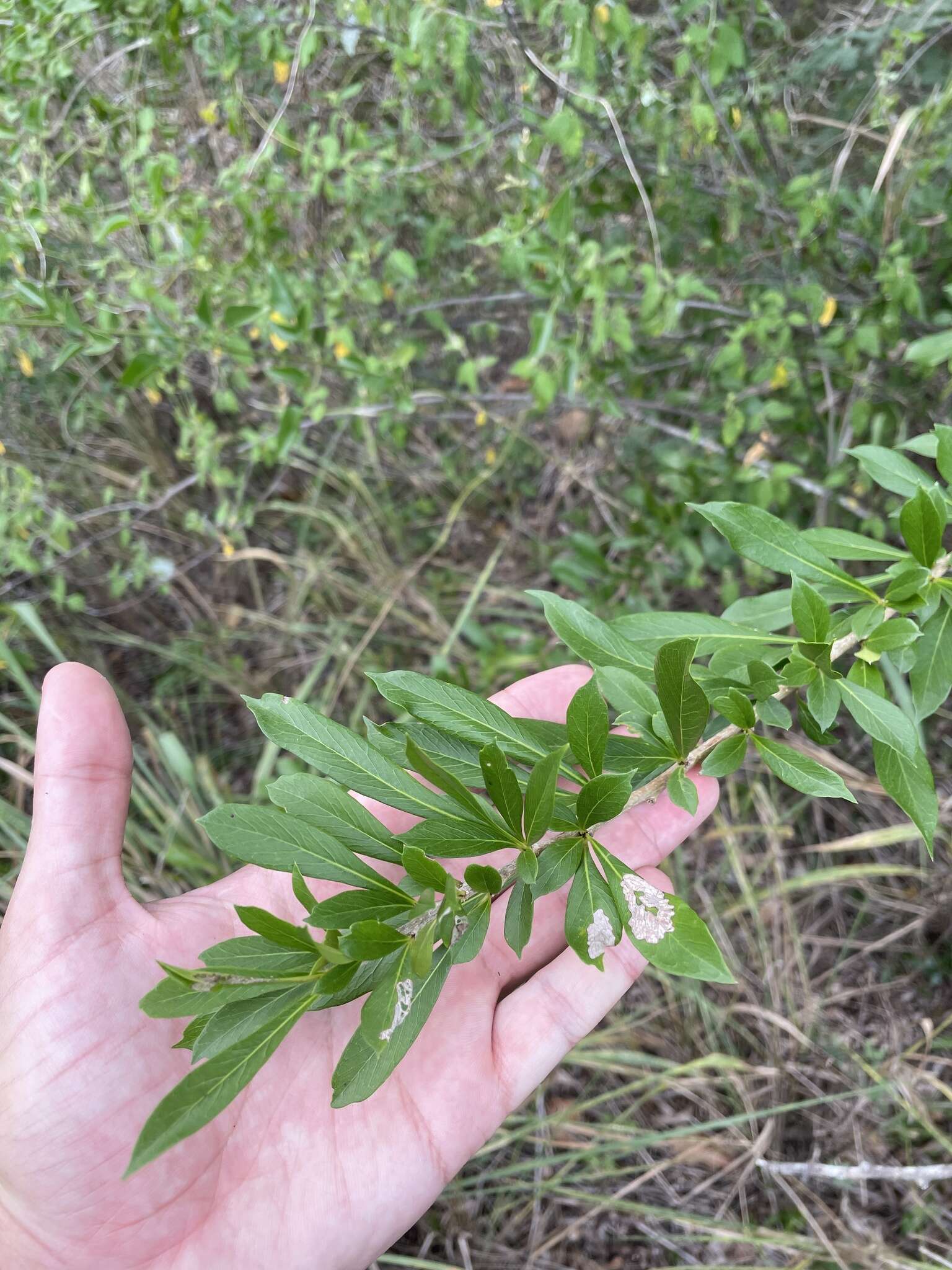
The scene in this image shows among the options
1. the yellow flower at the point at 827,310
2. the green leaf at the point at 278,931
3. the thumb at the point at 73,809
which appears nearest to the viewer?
the green leaf at the point at 278,931

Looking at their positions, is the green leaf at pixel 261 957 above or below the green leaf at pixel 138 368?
below

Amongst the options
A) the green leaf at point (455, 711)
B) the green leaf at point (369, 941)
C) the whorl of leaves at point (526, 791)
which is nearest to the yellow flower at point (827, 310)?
the whorl of leaves at point (526, 791)

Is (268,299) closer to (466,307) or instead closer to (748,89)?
(466,307)

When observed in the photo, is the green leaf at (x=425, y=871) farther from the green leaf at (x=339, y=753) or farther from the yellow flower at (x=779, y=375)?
the yellow flower at (x=779, y=375)

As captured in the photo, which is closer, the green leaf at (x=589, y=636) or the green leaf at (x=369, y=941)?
the green leaf at (x=369, y=941)

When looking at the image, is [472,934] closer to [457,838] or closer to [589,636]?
[457,838]

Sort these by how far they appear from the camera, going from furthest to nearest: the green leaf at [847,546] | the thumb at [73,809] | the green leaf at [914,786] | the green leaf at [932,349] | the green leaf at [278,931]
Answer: the green leaf at [932,349] → the thumb at [73,809] → the green leaf at [847,546] → the green leaf at [914,786] → the green leaf at [278,931]

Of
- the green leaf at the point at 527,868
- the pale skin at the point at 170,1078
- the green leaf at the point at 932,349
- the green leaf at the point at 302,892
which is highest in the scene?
the green leaf at the point at 302,892

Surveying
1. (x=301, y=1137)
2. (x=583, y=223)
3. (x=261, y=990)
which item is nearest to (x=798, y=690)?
(x=261, y=990)

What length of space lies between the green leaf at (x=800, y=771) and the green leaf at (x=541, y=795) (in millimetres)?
308

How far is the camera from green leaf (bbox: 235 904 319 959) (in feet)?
3.25

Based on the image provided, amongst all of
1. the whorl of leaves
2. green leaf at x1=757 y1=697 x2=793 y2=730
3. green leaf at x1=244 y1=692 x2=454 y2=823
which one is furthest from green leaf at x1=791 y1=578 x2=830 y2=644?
green leaf at x1=244 y1=692 x2=454 y2=823

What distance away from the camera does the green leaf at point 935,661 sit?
121 cm

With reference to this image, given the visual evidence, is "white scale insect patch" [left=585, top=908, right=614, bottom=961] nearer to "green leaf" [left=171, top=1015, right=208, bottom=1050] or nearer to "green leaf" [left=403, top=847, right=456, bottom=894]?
"green leaf" [left=403, top=847, right=456, bottom=894]
